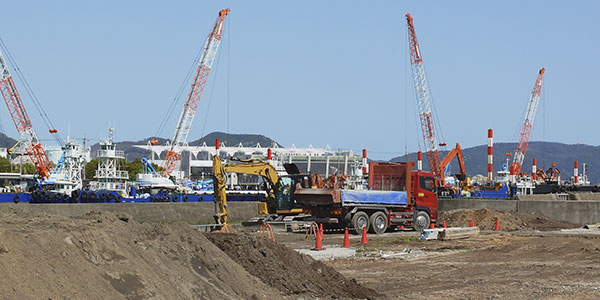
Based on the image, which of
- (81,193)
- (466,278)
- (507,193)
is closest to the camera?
(466,278)

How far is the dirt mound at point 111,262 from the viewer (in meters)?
11.1

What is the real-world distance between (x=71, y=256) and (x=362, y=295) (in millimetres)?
6548

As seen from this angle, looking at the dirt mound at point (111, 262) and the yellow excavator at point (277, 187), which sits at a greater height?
the yellow excavator at point (277, 187)

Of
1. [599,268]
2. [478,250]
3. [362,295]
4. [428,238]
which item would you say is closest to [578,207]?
[428,238]

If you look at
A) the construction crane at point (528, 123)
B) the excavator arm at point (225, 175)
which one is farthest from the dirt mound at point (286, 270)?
the construction crane at point (528, 123)

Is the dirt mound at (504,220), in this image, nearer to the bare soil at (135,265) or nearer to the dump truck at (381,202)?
the dump truck at (381,202)

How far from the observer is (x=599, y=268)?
21.1m

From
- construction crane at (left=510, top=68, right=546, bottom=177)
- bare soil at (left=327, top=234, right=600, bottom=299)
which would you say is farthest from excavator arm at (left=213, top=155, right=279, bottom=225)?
construction crane at (left=510, top=68, right=546, bottom=177)

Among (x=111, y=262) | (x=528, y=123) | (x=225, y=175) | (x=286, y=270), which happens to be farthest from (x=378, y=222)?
(x=528, y=123)

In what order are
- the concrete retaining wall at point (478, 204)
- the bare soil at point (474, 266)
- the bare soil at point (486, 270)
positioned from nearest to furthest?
the bare soil at point (486, 270) < the bare soil at point (474, 266) < the concrete retaining wall at point (478, 204)

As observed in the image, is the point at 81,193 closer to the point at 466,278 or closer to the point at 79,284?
the point at 466,278

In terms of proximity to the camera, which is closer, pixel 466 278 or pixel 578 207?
pixel 466 278

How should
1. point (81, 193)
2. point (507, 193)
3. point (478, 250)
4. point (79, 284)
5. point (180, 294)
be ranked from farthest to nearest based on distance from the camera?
point (507, 193) < point (81, 193) < point (478, 250) < point (180, 294) < point (79, 284)

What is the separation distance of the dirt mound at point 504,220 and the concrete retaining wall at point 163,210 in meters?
12.4
